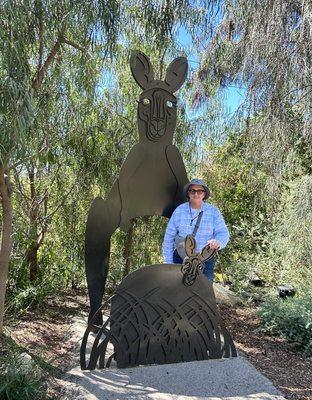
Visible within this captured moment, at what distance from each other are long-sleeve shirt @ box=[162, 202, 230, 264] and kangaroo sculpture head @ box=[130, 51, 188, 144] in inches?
26.5

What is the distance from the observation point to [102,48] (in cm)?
429

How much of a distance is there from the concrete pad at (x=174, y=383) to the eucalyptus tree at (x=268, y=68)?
256cm

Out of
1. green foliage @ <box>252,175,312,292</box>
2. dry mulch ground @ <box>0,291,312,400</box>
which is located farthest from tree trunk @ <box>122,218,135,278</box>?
green foliage @ <box>252,175,312,292</box>

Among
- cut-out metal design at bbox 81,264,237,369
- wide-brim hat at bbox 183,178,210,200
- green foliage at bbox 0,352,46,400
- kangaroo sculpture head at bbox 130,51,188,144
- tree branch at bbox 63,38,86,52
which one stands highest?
tree branch at bbox 63,38,86,52

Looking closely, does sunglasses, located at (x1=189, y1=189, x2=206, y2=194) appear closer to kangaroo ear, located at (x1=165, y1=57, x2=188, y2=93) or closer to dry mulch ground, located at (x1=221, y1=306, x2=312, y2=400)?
kangaroo ear, located at (x1=165, y1=57, x2=188, y2=93)

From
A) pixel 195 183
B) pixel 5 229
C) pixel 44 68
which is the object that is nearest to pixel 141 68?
pixel 44 68

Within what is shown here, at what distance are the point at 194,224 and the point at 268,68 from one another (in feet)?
6.24

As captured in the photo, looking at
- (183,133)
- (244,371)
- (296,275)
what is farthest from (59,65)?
(296,275)

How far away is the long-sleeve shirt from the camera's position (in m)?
3.90

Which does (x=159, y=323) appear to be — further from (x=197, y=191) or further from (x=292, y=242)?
(x=292, y=242)

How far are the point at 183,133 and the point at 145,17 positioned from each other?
155 centimetres

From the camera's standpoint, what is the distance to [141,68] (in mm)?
3996

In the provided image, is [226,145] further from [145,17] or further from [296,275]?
[145,17]

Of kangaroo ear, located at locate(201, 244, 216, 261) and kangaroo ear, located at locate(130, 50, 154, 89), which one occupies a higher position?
kangaroo ear, located at locate(130, 50, 154, 89)
